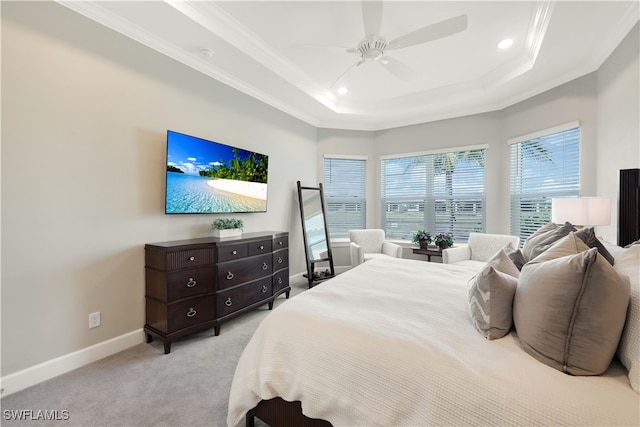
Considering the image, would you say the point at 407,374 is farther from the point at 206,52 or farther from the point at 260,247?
the point at 206,52

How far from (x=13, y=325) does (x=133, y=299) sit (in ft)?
2.33

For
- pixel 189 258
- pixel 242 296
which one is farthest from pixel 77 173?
pixel 242 296

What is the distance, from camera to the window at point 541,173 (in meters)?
3.16

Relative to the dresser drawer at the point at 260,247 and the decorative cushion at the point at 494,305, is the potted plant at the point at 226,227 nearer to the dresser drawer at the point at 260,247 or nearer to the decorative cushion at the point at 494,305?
the dresser drawer at the point at 260,247

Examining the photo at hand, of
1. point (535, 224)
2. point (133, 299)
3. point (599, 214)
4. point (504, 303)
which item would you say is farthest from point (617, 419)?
point (535, 224)

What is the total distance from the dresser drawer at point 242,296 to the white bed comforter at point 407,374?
4.29 feet

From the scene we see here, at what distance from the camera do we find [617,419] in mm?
750

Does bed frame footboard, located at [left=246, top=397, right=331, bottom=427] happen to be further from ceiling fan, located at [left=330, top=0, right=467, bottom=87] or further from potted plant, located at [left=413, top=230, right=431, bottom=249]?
potted plant, located at [left=413, top=230, right=431, bottom=249]

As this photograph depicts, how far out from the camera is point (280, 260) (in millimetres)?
3396

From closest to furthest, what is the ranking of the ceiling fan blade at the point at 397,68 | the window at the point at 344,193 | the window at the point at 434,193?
1. the ceiling fan blade at the point at 397,68
2. the window at the point at 434,193
3. the window at the point at 344,193

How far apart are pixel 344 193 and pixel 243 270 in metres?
2.80

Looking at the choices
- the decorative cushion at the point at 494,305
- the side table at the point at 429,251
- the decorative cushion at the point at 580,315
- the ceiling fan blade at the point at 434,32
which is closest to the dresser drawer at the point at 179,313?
the decorative cushion at the point at 494,305

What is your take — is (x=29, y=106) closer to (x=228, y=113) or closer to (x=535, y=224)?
(x=228, y=113)

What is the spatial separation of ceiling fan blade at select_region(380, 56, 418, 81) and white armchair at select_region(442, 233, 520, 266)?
7.82ft
